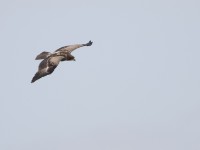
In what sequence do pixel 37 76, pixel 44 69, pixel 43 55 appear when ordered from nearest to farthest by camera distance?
pixel 37 76 < pixel 44 69 < pixel 43 55

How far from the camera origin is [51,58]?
55.6 metres

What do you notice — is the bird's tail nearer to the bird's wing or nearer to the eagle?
the eagle

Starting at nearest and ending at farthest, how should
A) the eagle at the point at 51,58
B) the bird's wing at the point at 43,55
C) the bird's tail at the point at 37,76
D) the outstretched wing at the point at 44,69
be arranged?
the bird's tail at the point at 37,76 → the outstretched wing at the point at 44,69 → the eagle at the point at 51,58 → the bird's wing at the point at 43,55

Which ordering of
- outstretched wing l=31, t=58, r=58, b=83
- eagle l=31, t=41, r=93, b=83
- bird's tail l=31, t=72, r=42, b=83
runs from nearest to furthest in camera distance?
bird's tail l=31, t=72, r=42, b=83 → outstretched wing l=31, t=58, r=58, b=83 → eagle l=31, t=41, r=93, b=83

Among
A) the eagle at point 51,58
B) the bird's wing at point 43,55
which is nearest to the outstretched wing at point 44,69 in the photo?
the eagle at point 51,58

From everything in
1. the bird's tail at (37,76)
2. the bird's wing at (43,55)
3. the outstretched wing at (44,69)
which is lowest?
the bird's tail at (37,76)

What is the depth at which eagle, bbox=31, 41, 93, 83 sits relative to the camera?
52938 millimetres

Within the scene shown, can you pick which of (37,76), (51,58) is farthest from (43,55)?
(37,76)

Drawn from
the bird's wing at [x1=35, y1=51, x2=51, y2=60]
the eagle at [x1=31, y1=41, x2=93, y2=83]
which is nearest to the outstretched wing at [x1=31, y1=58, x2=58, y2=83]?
the eagle at [x1=31, y1=41, x2=93, y2=83]

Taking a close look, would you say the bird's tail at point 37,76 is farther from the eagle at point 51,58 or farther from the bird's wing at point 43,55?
the bird's wing at point 43,55

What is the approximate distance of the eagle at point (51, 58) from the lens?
2084 inches

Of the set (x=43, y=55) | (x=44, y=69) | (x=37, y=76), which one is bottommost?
(x=37, y=76)

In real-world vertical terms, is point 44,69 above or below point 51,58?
below

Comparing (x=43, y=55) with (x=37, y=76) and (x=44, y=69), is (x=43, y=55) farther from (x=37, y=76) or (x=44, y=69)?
(x=37, y=76)
